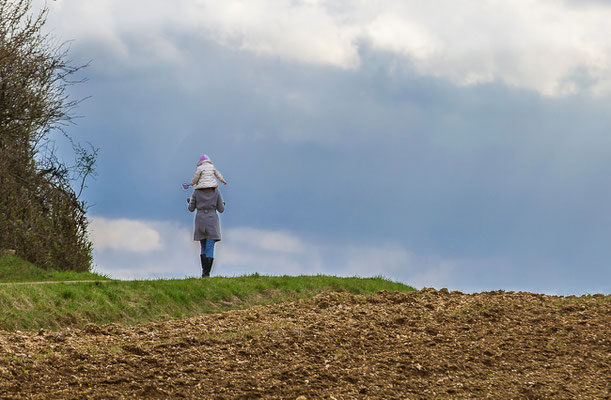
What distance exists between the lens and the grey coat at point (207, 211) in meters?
15.7

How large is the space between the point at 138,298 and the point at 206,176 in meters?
4.29

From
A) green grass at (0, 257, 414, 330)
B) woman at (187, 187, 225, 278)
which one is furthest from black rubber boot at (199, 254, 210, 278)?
green grass at (0, 257, 414, 330)

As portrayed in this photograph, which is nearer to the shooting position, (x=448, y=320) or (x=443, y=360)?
(x=443, y=360)

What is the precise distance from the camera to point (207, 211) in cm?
1588

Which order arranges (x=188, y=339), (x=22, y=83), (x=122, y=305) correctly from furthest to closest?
(x=22, y=83)
(x=122, y=305)
(x=188, y=339)

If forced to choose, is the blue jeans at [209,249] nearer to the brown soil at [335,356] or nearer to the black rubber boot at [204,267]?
the black rubber boot at [204,267]

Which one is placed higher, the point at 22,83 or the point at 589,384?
the point at 22,83

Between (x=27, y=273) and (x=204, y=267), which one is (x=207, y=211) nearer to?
(x=204, y=267)

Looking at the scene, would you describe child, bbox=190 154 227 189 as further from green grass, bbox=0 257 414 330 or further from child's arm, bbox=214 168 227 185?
green grass, bbox=0 257 414 330

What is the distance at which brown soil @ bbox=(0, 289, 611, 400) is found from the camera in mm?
6945

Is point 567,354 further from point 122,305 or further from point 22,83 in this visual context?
point 22,83

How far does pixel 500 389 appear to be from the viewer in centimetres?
712

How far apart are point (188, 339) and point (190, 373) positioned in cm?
111

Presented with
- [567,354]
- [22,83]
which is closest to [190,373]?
[567,354]
